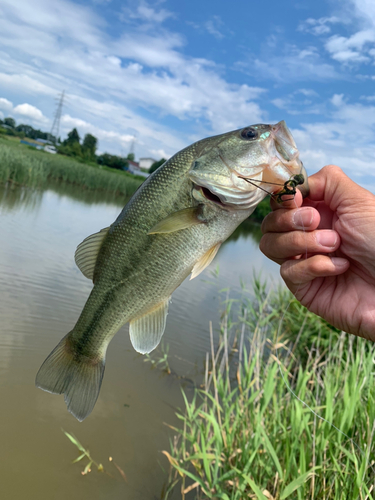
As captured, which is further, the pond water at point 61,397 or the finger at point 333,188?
the pond water at point 61,397

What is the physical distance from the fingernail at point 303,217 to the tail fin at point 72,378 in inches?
56.7

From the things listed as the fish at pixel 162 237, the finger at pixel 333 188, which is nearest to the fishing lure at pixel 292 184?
the fish at pixel 162 237

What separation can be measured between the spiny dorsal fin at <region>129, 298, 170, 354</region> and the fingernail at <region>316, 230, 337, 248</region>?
0.96 metres

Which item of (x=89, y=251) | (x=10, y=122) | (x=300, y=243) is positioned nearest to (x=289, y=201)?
(x=300, y=243)

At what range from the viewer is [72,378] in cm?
201

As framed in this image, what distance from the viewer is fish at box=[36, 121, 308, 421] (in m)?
1.87

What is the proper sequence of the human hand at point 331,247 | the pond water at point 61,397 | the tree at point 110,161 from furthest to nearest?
the tree at point 110,161 → the pond water at point 61,397 → the human hand at point 331,247

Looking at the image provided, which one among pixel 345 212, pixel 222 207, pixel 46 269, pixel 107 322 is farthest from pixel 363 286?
pixel 46 269

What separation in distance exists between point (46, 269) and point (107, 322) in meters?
7.87

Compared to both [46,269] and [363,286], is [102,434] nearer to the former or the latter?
[363,286]

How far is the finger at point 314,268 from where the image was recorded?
6.71ft

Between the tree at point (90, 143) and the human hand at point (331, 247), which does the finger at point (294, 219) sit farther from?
the tree at point (90, 143)

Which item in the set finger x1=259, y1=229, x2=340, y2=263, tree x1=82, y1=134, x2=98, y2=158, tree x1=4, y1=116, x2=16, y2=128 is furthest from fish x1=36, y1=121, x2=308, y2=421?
tree x1=4, y1=116, x2=16, y2=128

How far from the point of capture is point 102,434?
470 centimetres
